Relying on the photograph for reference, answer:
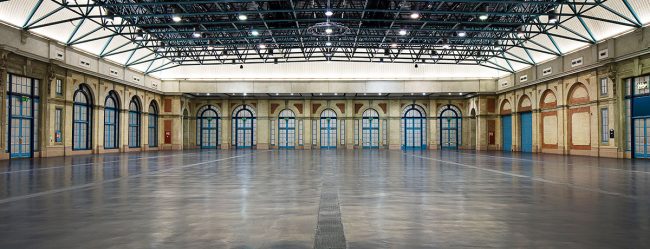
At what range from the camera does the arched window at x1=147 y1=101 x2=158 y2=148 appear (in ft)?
137

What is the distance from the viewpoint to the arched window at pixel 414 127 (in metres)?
47.4

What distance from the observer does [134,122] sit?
38812 mm

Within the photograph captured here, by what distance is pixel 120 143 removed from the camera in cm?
3575

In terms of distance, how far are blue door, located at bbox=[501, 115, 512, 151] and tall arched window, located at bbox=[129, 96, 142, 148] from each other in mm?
34974

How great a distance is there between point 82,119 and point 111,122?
4.02 meters

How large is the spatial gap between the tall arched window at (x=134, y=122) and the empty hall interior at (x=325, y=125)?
22cm

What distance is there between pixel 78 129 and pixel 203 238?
30.4 metres

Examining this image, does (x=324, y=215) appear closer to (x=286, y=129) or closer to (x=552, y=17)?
(x=552, y=17)

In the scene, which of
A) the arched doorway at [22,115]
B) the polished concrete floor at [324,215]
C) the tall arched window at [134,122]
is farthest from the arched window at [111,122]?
the polished concrete floor at [324,215]

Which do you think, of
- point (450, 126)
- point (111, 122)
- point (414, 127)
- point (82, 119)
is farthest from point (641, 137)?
point (111, 122)

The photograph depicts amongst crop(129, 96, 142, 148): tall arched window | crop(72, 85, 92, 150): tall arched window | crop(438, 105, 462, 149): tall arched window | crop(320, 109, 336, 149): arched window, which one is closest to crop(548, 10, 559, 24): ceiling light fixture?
crop(438, 105, 462, 149): tall arched window

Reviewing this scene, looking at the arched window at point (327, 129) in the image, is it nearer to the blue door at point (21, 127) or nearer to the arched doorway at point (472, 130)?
the arched doorway at point (472, 130)

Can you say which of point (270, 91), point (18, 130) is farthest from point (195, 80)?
point (18, 130)

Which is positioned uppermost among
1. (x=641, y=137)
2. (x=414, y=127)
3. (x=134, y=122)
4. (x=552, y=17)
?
(x=552, y=17)
